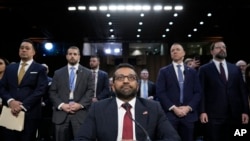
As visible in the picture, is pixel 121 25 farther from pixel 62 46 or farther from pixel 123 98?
pixel 123 98

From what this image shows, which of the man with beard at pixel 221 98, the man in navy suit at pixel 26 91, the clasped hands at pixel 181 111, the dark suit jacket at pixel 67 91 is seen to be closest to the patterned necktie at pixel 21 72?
the man in navy suit at pixel 26 91

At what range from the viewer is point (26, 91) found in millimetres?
3520

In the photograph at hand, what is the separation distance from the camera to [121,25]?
12.4 metres

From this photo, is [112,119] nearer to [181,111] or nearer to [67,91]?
[181,111]

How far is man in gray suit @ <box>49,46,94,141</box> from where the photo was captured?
3611mm

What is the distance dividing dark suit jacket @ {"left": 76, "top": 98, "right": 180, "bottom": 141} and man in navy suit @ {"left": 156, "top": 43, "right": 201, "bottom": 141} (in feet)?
5.07

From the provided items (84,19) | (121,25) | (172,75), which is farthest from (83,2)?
(172,75)

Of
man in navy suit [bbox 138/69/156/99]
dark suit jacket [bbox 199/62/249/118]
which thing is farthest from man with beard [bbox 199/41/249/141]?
man in navy suit [bbox 138/69/156/99]

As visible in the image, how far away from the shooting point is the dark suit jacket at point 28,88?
3482 mm

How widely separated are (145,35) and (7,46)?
556cm

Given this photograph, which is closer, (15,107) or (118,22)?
(15,107)

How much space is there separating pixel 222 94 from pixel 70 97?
68.7 inches

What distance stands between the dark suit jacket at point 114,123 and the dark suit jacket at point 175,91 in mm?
1585

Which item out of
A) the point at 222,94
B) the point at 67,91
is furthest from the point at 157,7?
the point at 67,91
